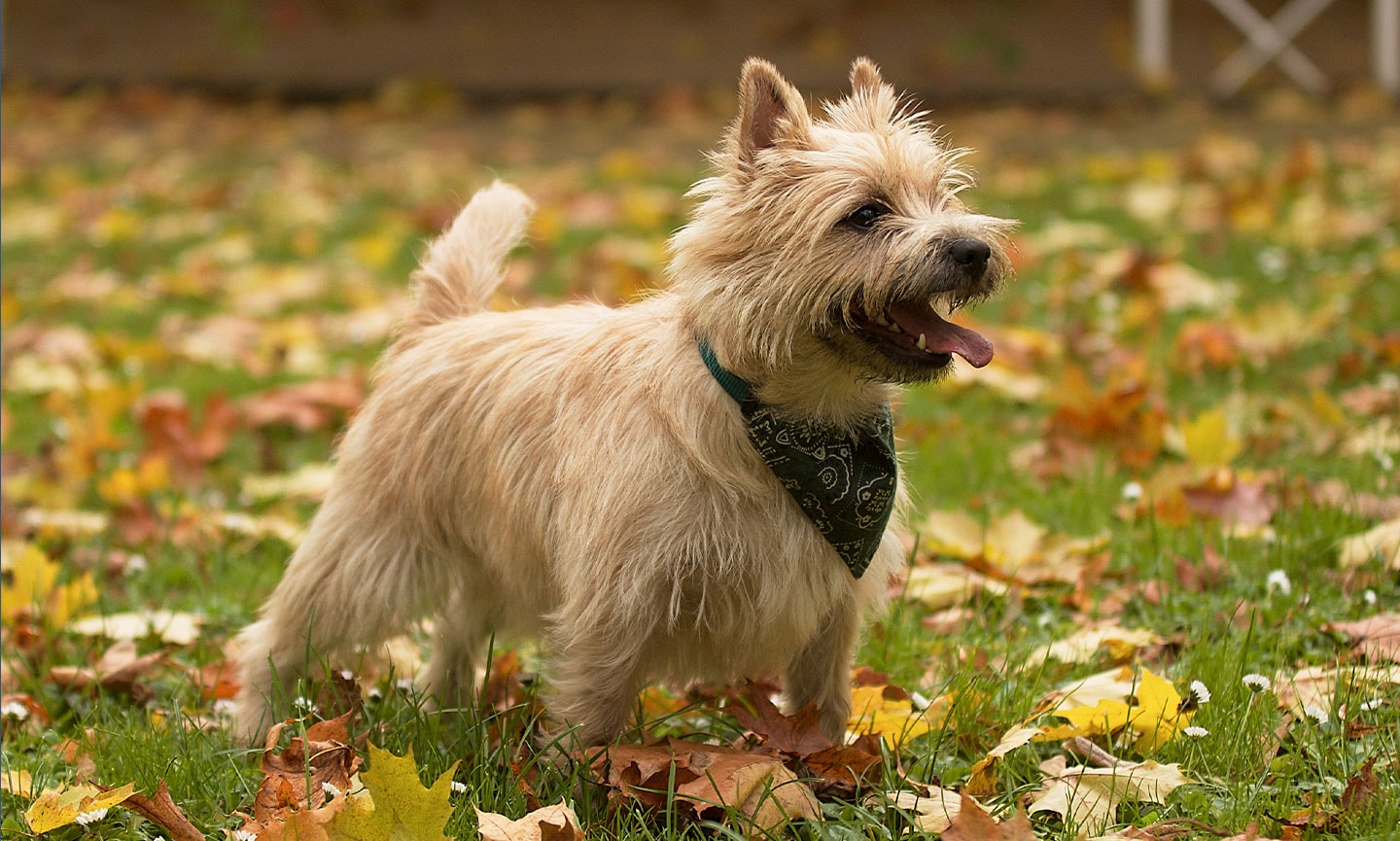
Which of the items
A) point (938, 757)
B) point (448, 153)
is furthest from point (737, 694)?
point (448, 153)

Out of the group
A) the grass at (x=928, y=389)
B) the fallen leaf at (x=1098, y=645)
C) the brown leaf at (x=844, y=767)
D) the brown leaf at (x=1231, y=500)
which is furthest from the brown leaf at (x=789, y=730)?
the brown leaf at (x=1231, y=500)

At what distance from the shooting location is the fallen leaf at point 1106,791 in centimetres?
264

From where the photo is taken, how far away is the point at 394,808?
96.5 inches

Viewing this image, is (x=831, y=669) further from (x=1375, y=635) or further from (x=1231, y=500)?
(x=1231, y=500)

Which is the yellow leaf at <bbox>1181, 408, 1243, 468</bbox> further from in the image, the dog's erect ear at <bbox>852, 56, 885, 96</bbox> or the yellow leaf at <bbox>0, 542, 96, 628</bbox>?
the yellow leaf at <bbox>0, 542, 96, 628</bbox>

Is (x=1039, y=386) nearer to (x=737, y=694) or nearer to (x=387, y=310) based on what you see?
(x=737, y=694)

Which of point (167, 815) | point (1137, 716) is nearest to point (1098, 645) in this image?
point (1137, 716)

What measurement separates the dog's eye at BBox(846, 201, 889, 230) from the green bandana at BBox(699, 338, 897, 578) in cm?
36

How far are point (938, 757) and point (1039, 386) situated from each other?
2.78 metres

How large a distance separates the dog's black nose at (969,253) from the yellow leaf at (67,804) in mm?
1770

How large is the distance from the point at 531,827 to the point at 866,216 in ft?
4.05

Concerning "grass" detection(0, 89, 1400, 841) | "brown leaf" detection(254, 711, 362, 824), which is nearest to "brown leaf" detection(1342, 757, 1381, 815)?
"grass" detection(0, 89, 1400, 841)

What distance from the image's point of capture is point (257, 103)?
14461 mm

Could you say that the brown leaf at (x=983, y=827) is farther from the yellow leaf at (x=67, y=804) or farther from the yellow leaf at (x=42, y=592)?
the yellow leaf at (x=42, y=592)
